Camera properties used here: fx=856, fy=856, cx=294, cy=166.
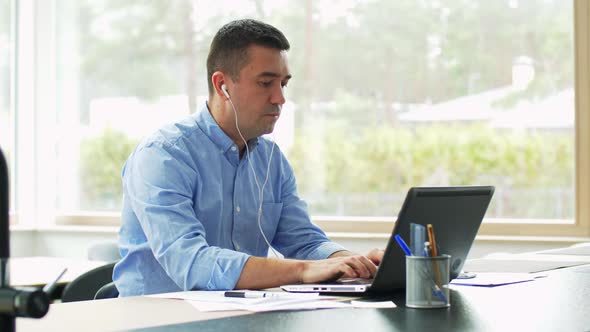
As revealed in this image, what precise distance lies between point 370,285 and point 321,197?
10.5ft

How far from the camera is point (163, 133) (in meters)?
2.28

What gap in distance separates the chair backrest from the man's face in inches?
22.8

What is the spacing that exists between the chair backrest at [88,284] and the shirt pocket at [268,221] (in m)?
0.45

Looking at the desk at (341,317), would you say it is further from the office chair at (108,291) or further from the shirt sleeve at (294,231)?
the shirt sleeve at (294,231)

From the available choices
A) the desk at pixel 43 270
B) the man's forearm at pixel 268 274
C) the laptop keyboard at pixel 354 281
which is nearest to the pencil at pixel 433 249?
the laptop keyboard at pixel 354 281

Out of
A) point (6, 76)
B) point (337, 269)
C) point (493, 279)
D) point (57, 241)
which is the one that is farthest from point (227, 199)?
point (6, 76)

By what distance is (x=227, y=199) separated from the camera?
2.39 m

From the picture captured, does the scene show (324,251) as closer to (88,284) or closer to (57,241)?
(88,284)

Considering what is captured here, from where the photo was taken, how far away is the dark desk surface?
4.62 ft

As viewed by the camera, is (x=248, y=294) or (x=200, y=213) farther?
(x=200, y=213)

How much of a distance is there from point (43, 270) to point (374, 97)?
2.23 meters

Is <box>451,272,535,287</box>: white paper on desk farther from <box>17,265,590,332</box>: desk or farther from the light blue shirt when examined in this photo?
the light blue shirt

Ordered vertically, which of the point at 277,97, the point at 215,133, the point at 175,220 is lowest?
the point at 175,220

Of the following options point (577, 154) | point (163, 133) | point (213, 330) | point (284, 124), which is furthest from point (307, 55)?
point (213, 330)
